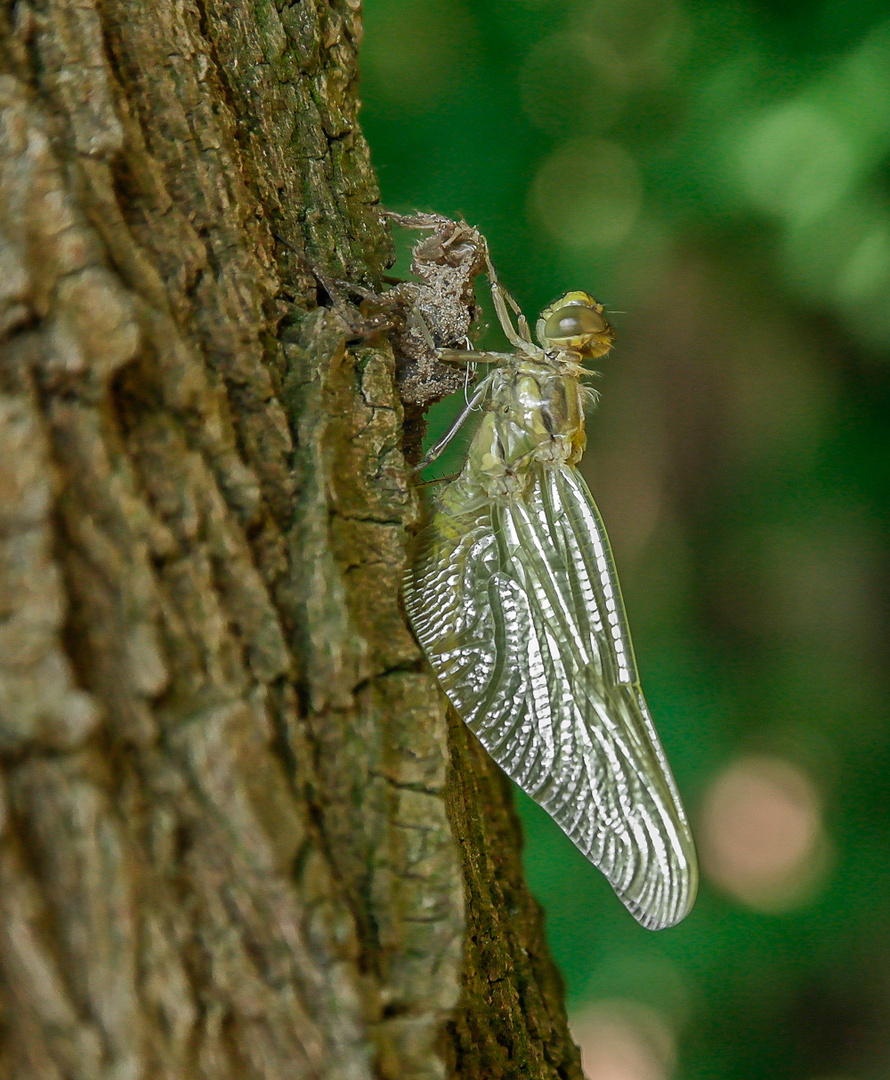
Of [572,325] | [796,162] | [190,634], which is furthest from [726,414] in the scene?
[190,634]

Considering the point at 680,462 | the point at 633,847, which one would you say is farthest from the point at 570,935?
the point at 680,462

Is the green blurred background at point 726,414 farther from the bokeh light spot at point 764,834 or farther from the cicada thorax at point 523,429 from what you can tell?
the cicada thorax at point 523,429

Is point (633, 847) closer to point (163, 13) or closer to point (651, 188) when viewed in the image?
point (163, 13)

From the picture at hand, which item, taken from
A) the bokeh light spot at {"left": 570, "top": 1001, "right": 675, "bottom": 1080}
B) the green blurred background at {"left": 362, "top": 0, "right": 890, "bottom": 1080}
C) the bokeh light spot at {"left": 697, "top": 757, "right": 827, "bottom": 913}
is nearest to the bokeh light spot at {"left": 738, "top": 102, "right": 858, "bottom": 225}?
the green blurred background at {"left": 362, "top": 0, "right": 890, "bottom": 1080}

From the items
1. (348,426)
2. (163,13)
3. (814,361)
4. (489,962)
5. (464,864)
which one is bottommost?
(489,962)

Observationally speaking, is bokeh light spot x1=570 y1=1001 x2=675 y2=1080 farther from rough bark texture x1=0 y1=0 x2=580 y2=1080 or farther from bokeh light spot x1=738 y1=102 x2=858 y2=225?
bokeh light spot x1=738 y1=102 x2=858 y2=225

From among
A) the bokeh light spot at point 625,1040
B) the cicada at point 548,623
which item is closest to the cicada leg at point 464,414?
the cicada at point 548,623

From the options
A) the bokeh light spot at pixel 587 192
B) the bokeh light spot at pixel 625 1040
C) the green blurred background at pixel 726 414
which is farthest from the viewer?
the bokeh light spot at pixel 625 1040

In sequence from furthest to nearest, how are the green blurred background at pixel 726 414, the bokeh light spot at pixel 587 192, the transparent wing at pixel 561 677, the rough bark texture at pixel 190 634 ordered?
the bokeh light spot at pixel 587 192, the green blurred background at pixel 726 414, the transparent wing at pixel 561 677, the rough bark texture at pixel 190 634
